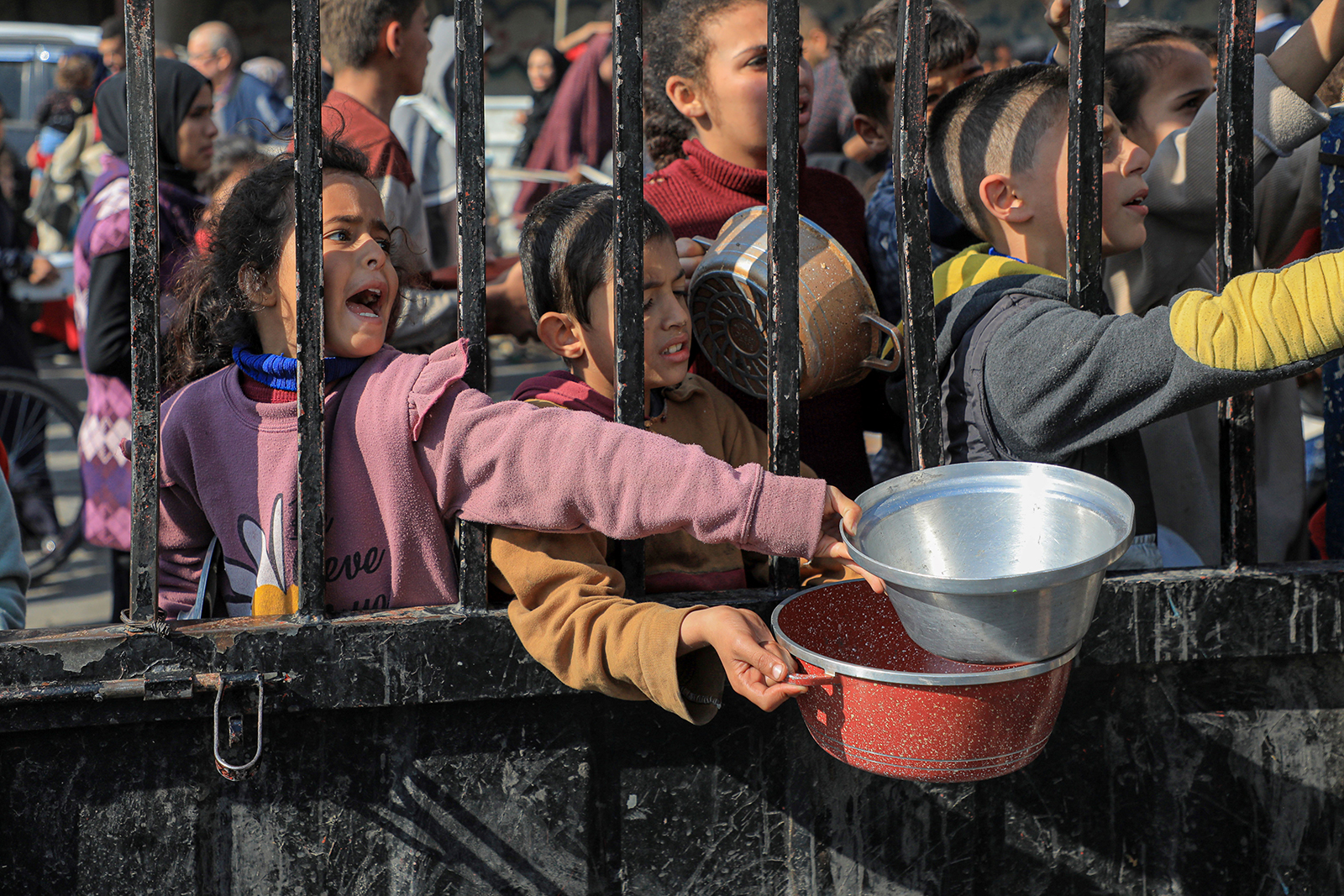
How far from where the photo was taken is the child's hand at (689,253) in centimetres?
204

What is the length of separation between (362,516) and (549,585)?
29 cm

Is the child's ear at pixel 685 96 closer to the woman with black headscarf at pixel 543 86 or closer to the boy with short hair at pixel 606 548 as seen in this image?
the boy with short hair at pixel 606 548

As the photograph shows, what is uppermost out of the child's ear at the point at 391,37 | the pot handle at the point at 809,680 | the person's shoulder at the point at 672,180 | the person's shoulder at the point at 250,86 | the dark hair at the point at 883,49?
the person's shoulder at the point at 250,86

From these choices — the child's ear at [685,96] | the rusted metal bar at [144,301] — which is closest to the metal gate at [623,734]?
the rusted metal bar at [144,301]

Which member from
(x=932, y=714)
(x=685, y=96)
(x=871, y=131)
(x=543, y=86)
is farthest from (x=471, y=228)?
(x=543, y=86)

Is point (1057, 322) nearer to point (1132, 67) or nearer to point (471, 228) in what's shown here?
point (471, 228)

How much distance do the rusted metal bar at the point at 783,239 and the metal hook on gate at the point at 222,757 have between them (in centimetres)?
73

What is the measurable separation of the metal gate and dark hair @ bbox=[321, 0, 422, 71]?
79.4 inches

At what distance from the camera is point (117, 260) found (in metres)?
3.08

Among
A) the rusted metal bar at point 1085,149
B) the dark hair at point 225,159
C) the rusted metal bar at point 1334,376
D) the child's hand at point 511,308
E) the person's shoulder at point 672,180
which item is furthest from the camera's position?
the dark hair at point 225,159

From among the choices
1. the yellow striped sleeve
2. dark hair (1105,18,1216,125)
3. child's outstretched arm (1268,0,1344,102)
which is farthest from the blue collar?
dark hair (1105,18,1216,125)

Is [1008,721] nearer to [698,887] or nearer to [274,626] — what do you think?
[698,887]

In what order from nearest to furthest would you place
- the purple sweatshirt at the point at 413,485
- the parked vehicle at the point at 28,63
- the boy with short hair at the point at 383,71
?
the purple sweatshirt at the point at 413,485, the boy with short hair at the point at 383,71, the parked vehicle at the point at 28,63

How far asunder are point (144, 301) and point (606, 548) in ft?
2.24
